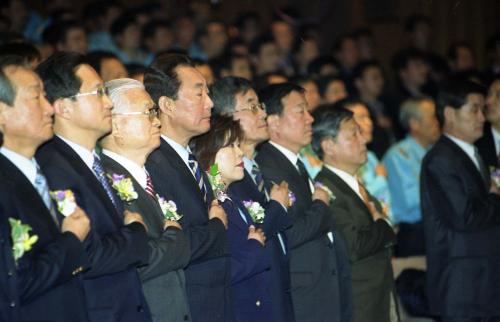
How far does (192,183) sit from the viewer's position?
4547 millimetres

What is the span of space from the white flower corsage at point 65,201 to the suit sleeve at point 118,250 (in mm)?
142

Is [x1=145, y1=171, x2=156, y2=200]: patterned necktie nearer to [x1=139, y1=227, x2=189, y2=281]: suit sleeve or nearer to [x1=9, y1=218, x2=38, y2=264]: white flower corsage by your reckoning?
[x1=139, y1=227, x2=189, y2=281]: suit sleeve

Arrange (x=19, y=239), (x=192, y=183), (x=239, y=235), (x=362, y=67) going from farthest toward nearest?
(x=362, y=67) < (x=239, y=235) < (x=192, y=183) < (x=19, y=239)

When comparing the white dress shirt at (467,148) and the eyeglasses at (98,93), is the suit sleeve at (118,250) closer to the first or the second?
the eyeglasses at (98,93)

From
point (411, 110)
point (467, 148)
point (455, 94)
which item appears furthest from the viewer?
point (411, 110)

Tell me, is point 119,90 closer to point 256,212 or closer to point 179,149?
point 179,149

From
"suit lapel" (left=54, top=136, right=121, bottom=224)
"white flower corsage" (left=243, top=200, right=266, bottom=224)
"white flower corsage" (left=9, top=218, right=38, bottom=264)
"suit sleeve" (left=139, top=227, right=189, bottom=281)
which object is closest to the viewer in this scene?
"white flower corsage" (left=9, top=218, right=38, bottom=264)

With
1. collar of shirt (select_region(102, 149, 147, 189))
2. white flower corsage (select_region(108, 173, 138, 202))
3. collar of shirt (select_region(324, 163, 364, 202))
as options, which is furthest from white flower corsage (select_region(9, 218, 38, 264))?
collar of shirt (select_region(324, 163, 364, 202))

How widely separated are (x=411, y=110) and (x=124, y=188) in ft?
14.6

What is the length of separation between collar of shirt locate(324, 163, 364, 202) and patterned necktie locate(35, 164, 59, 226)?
2579 mm

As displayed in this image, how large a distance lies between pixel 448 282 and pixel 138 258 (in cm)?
285

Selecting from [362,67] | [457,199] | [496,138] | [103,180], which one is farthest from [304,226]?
[362,67]

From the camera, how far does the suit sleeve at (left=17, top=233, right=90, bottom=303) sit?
342cm

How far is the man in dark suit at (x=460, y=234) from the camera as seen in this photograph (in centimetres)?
599
